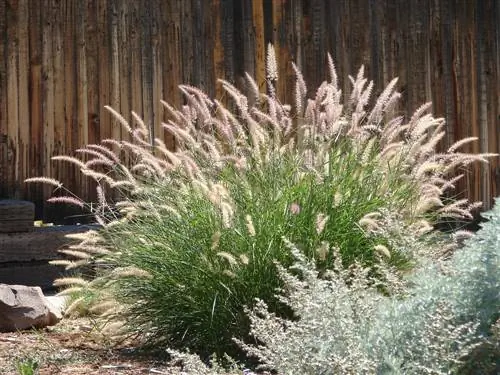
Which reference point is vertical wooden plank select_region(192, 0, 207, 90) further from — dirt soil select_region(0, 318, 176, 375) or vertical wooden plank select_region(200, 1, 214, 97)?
dirt soil select_region(0, 318, 176, 375)

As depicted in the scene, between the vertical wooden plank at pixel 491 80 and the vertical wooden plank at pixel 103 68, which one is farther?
the vertical wooden plank at pixel 491 80

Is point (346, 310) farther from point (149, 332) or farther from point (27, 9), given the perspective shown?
point (27, 9)

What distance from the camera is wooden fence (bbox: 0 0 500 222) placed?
8.24 m

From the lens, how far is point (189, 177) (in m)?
5.71

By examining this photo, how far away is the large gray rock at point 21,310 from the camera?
634cm

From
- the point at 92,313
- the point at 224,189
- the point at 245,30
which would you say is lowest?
the point at 92,313

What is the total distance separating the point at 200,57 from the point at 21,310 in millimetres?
3019

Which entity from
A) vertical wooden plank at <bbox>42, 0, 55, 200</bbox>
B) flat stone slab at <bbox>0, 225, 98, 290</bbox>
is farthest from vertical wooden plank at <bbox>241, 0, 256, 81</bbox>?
flat stone slab at <bbox>0, 225, 98, 290</bbox>

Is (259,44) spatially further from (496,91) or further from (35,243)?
(35,243)

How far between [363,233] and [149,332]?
1.17m

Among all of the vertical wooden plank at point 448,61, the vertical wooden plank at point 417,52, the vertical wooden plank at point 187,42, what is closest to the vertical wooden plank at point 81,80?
the vertical wooden plank at point 187,42

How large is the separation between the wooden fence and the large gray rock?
1827 millimetres

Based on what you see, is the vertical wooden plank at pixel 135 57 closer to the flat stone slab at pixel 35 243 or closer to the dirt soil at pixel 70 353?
the flat stone slab at pixel 35 243

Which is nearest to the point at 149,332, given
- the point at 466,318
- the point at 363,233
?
the point at 363,233
